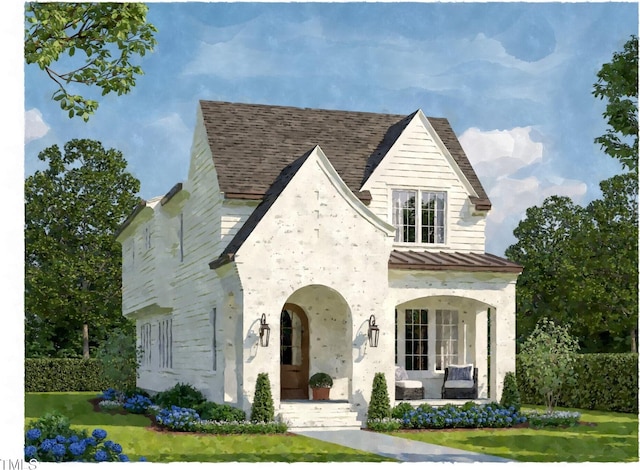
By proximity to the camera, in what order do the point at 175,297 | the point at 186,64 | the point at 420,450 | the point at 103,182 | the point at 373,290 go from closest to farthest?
1. the point at 420,450
2. the point at 373,290
3. the point at 186,64
4. the point at 175,297
5. the point at 103,182

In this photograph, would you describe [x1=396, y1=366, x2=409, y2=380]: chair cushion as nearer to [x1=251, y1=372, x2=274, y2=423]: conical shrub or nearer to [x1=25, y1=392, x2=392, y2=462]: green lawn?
[x1=251, y1=372, x2=274, y2=423]: conical shrub

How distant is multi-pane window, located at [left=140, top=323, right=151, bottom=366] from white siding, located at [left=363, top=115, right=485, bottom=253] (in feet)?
38.3

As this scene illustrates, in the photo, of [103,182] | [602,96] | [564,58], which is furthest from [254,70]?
[103,182]

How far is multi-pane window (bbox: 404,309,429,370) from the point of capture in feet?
86.1

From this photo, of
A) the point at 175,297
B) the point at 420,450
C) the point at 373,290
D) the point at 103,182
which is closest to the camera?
the point at 420,450

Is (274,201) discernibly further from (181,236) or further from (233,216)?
(181,236)

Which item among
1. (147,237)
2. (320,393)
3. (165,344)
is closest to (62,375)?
(165,344)

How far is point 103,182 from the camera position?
134ft

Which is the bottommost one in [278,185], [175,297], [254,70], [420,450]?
[420,450]

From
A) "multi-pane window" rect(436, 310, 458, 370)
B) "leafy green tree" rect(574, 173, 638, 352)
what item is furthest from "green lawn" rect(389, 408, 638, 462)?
"leafy green tree" rect(574, 173, 638, 352)

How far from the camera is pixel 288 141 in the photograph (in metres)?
26.6

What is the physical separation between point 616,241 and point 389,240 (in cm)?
1760

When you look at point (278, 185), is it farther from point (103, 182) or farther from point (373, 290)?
point (103, 182)

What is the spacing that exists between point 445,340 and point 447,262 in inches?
119
